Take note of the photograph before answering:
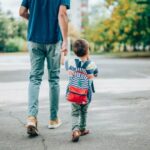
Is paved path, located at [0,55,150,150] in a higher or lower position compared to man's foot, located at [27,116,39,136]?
lower

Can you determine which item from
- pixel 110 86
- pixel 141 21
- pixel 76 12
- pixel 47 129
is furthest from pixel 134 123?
pixel 76 12

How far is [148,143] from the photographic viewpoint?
5.42 meters

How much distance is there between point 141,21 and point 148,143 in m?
38.8

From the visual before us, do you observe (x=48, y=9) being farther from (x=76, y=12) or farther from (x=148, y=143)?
(x=76, y=12)

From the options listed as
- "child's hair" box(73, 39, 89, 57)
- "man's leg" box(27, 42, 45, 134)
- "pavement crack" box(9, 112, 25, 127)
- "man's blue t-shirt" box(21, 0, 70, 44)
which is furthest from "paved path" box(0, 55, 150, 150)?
"man's blue t-shirt" box(21, 0, 70, 44)

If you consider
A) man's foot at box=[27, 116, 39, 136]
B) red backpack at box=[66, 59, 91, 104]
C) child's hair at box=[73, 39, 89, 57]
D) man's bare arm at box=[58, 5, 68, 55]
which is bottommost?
man's foot at box=[27, 116, 39, 136]

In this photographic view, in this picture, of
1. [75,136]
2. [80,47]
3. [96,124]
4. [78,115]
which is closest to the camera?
[75,136]

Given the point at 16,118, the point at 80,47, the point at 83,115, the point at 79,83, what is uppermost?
the point at 80,47

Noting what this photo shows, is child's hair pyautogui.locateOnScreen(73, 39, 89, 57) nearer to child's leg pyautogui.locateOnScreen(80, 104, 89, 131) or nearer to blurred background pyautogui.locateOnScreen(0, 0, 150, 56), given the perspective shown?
child's leg pyautogui.locateOnScreen(80, 104, 89, 131)

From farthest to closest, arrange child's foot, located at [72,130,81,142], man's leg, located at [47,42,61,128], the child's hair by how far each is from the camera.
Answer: man's leg, located at [47,42,61,128]
the child's hair
child's foot, located at [72,130,81,142]

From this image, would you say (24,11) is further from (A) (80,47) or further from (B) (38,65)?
(A) (80,47)

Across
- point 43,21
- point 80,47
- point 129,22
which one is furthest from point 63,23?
point 129,22

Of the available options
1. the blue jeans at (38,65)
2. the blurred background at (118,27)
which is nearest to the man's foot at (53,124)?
the blue jeans at (38,65)

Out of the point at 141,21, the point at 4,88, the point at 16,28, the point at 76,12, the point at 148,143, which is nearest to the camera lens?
the point at 148,143
